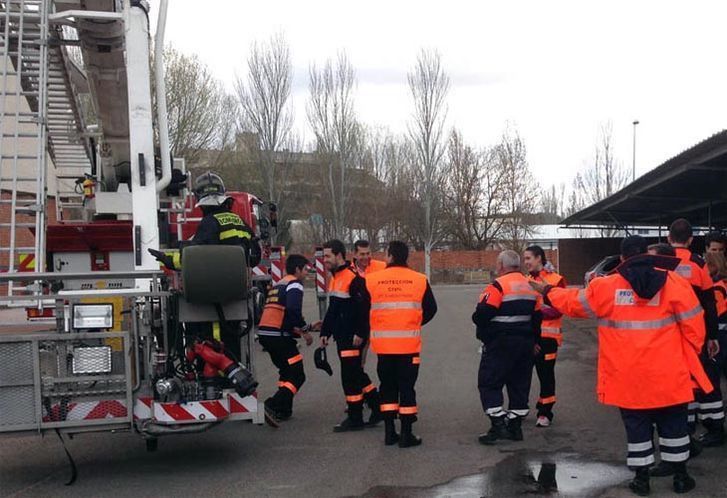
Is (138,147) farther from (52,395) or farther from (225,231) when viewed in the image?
(52,395)

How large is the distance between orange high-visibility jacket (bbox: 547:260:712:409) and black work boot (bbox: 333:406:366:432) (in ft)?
9.86

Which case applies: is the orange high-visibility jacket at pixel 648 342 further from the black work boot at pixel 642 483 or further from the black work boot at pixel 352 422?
the black work boot at pixel 352 422

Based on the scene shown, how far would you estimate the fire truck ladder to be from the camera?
27.4ft

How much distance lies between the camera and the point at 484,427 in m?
8.34

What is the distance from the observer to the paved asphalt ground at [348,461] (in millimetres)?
6297

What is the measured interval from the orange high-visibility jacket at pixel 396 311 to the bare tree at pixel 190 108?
24120mm

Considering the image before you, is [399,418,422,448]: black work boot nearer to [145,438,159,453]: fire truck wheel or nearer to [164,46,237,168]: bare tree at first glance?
[145,438,159,453]: fire truck wheel

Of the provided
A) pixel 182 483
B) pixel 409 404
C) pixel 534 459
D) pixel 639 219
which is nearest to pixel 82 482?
pixel 182 483

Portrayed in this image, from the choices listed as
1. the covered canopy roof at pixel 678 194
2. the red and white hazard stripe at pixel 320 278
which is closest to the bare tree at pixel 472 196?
the covered canopy roof at pixel 678 194

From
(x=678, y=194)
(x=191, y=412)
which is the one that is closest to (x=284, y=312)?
(x=191, y=412)

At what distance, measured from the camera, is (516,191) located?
168 feet

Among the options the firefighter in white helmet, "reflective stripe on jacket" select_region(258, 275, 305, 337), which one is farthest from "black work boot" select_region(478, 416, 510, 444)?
the firefighter in white helmet

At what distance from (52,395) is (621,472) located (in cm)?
463

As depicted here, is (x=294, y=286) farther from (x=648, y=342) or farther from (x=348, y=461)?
(x=648, y=342)
